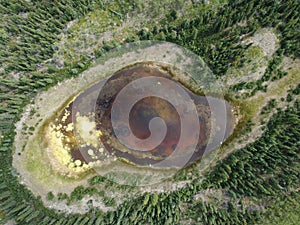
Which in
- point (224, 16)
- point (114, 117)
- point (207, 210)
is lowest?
point (207, 210)

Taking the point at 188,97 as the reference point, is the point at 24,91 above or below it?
above

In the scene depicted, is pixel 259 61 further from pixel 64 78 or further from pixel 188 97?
pixel 64 78

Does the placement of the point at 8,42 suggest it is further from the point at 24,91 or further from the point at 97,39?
the point at 97,39

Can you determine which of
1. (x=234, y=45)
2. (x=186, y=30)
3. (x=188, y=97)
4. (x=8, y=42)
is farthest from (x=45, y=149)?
(x=234, y=45)

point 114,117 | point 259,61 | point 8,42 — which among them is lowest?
point 259,61

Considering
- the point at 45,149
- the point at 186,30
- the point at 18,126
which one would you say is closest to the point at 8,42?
the point at 18,126

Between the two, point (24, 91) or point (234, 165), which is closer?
point (234, 165)
